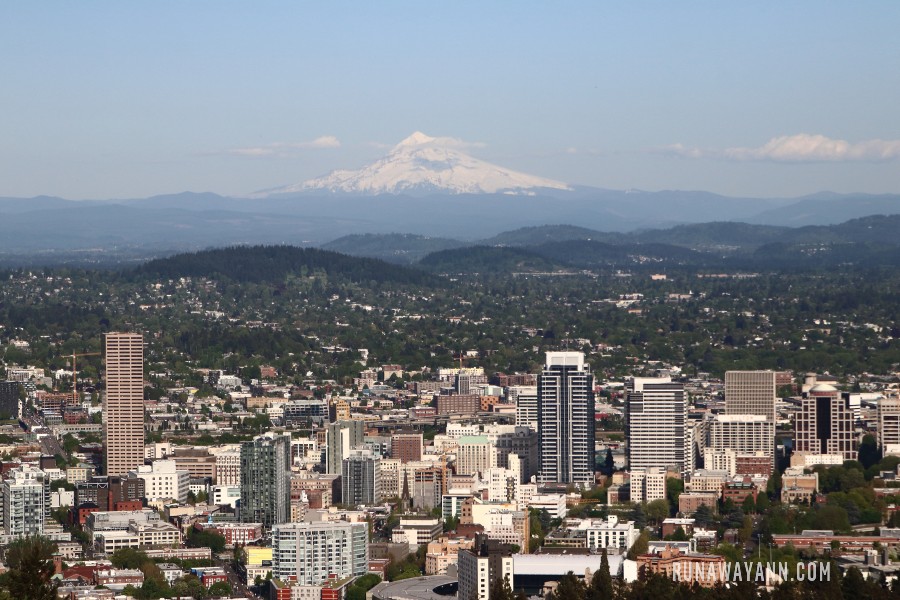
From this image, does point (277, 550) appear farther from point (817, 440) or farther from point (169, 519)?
point (817, 440)

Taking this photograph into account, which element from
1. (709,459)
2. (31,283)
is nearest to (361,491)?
(709,459)

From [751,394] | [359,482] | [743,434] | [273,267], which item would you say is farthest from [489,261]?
[359,482]

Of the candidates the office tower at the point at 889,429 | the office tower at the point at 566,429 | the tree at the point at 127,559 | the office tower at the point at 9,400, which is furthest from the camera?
the office tower at the point at 9,400

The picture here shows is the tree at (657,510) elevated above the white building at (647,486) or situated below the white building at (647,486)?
below

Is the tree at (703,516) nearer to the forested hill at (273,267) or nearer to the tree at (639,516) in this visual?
the tree at (639,516)

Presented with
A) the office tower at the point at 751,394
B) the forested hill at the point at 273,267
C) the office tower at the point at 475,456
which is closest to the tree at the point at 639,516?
the office tower at the point at 475,456
